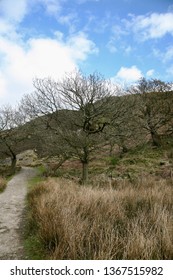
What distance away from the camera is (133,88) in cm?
3123

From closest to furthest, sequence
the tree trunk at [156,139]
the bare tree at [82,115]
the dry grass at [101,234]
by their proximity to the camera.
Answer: the dry grass at [101,234] < the bare tree at [82,115] < the tree trunk at [156,139]

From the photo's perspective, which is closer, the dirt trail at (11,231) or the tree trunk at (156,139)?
the dirt trail at (11,231)

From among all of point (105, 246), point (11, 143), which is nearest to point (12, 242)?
point (105, 246)

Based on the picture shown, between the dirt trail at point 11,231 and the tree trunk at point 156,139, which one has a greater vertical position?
the tree trunk at point 156,139

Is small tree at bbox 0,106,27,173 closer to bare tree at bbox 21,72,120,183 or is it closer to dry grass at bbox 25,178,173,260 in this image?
bare tree at bbox 21,72,120,183

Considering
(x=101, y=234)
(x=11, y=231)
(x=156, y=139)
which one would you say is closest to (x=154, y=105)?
(x=156, y=139)

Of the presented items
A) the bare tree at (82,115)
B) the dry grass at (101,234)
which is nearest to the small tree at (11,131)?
the bare tree at (82,115)

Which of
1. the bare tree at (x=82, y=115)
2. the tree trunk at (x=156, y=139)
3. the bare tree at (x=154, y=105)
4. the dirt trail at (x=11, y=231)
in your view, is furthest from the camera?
the tree trunk at (x=156, y=139)

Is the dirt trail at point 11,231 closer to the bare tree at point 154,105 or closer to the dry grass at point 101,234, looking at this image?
the dry grass at point 101,234

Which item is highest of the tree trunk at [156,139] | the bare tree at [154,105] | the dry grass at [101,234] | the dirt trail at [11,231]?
the bare tree at [154,105]

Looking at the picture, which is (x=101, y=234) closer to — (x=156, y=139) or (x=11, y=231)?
(x=11, y=231)

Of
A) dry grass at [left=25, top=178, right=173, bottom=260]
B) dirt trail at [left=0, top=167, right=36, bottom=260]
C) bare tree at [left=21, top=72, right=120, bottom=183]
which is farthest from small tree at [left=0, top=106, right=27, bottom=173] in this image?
dry grass at [left=25, top=178, right=173, bottom=260]

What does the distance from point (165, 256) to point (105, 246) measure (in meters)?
0.91
